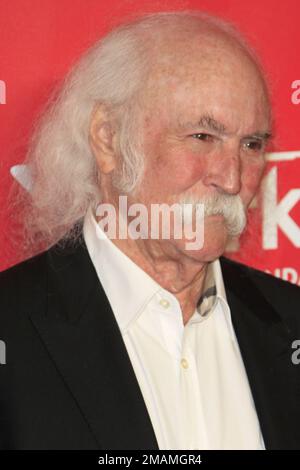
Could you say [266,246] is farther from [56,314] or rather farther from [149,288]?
[56,314]

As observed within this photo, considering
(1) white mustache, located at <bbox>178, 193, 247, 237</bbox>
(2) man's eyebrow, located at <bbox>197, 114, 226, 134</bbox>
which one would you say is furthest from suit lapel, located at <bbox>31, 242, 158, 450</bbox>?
(2) man's eyebrow, located at <bbox>197, 114, 226, 134</bbox>

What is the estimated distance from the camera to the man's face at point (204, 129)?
1702mm

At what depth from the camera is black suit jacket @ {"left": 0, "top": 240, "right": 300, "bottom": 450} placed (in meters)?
1.54

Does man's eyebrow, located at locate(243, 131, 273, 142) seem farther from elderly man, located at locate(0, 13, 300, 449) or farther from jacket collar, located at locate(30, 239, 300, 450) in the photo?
jacket collar, located at locate(30, 239, 300, 450)

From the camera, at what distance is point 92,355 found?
1.62 m

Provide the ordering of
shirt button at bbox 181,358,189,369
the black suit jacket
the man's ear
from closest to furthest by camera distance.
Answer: the black suit jacket, shirt button at bbox 181,358,189,369, the man's ear

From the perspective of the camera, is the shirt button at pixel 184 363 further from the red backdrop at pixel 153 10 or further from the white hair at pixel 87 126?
the red backdrop at pixel 153 10

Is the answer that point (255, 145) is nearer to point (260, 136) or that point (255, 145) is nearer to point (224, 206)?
point (260, 136)

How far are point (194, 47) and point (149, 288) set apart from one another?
48 cm

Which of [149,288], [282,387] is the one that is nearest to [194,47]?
[149,288]

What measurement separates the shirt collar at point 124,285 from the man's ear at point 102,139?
0.35 feet

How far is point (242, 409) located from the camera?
1.71 metres

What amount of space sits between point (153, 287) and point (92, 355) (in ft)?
0.68

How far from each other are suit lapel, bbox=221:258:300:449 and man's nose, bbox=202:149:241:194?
11.8 inches
